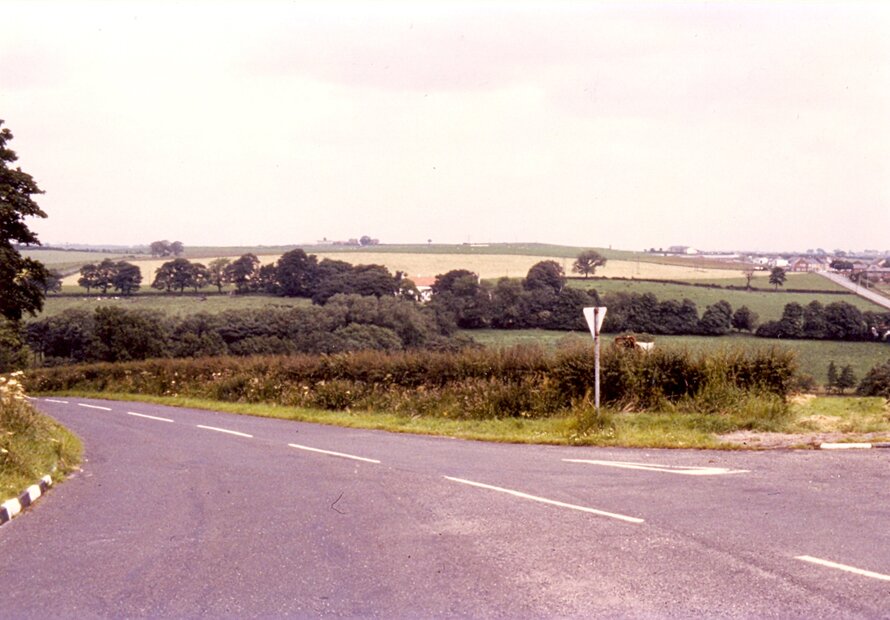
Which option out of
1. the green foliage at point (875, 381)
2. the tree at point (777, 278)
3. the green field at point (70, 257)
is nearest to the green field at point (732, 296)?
the tree at point (777, 278)

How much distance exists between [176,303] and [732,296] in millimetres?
52918

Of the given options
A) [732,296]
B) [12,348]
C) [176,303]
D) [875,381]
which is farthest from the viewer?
[176,303]

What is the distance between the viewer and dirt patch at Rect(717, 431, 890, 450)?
13289 millimetres

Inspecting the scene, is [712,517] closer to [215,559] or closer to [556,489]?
[556,489]

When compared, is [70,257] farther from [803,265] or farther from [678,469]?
[678,469]

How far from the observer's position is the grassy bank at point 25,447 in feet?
34.4

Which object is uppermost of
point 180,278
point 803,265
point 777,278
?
point 803,265

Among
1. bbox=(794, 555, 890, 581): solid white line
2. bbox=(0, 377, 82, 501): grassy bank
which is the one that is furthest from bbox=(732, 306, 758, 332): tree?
bbox=(794, 555, 890, 581): solid white line

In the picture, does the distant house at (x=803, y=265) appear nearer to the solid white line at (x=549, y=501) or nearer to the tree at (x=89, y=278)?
the solid white line at (x=549, y=501)

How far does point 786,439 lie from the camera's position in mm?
13859

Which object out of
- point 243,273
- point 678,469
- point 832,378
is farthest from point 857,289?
point 243,273

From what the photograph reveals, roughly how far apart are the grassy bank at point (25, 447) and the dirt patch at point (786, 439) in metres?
10.7

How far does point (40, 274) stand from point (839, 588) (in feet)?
133

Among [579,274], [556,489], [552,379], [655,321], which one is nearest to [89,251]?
[579,274]
